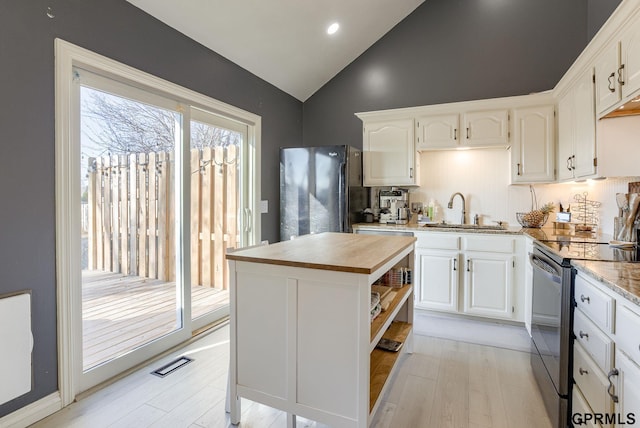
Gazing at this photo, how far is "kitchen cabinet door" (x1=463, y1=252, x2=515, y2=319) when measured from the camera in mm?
3051

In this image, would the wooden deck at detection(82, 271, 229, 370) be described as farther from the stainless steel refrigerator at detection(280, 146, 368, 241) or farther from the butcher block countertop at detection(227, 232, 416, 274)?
the stainless steel refrigerator at detection(280, 146, 368, 241)

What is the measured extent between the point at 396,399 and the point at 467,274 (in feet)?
5.32

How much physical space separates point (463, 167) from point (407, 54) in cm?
151

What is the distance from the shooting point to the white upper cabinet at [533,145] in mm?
3119

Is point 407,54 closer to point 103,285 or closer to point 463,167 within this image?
point 463,167

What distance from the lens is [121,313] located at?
2.44 meters

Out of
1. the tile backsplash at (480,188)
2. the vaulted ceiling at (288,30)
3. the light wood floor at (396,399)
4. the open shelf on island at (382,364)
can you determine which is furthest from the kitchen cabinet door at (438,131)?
the light wood floor at (396,399)

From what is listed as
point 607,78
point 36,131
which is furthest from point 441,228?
point 36,131

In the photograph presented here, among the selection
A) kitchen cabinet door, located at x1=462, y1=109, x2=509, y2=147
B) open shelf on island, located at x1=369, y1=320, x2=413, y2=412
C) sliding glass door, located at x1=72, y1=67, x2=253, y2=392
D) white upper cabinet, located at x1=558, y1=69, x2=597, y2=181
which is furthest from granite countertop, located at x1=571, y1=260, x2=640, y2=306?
sliding glass door, located at x1=72, y1=67, x2=253, y2=392

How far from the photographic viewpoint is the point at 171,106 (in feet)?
8.52

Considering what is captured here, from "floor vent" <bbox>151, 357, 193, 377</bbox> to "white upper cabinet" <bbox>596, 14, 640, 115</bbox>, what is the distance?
3.22m

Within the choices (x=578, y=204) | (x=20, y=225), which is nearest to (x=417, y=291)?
(x=578, y=204)

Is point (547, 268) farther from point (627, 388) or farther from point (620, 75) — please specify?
point (620, 75)

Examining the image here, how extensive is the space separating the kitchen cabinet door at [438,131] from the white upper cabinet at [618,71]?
1.36 metres
